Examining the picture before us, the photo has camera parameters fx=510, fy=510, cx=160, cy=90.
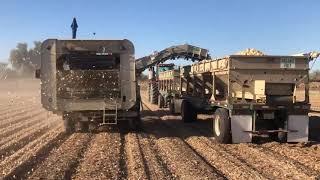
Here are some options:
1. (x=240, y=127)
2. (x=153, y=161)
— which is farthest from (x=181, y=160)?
(x=240, y=127)

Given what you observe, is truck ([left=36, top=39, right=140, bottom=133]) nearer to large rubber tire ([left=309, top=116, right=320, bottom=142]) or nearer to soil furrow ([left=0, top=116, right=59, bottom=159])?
soil furrow ([left=0, top=116, right=59, bottom=159])

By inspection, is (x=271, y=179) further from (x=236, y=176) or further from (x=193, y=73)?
(x=193, y=73)

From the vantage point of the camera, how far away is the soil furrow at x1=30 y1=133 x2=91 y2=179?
360 inches

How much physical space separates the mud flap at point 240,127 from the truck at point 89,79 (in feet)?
12.1

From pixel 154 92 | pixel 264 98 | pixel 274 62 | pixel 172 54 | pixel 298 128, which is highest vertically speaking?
pixel 172 54

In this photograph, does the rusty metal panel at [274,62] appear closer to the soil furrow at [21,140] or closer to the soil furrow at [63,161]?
the soil furrow at [63,161]

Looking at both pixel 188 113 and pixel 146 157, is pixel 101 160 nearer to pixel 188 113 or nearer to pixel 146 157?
pixel 146 157

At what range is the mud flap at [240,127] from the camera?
44.1ft

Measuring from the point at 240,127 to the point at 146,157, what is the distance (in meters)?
3.46

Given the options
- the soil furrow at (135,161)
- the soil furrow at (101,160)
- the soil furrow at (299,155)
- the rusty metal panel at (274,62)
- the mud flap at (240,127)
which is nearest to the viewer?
the soil furrow at (135,161)

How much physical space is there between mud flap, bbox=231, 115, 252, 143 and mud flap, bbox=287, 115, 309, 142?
1.11m

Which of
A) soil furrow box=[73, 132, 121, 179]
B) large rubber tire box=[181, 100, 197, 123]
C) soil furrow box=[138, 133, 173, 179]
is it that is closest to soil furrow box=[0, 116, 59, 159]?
soil furrow box=[73, 132, 121, 179]

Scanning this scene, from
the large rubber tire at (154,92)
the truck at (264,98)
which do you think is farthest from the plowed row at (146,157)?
the large rubber tire at (154,92)

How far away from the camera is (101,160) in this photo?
10.6 metres
